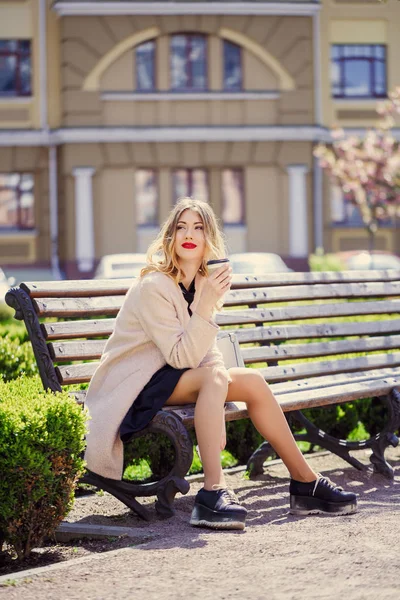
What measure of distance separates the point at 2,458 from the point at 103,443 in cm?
84

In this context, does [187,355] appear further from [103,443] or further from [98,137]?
[98,137]

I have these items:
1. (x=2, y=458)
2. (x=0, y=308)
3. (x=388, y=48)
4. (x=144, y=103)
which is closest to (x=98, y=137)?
(x=144, y=103)

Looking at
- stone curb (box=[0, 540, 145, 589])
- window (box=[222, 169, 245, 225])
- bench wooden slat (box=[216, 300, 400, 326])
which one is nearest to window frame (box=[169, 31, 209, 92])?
window (box=[222, 169, 245, 225])

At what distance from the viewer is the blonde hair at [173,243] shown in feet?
18.5

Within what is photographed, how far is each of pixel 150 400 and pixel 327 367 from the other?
79.4 inches

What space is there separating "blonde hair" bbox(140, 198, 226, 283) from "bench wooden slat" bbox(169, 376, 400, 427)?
63 centimetres

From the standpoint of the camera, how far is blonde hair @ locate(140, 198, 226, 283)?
563 cm

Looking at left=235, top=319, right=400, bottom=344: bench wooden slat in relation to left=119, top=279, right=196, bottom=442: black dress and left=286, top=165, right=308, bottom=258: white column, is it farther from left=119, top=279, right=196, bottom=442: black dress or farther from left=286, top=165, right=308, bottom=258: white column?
left=286, top=165, right=308, bottom=258: white column

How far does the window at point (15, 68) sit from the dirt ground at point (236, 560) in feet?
84.5

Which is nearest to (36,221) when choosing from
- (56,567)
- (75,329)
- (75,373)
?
(75,329)

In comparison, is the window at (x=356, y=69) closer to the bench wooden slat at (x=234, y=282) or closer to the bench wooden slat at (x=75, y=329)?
the bench wooden slat at (x=234, y=282)

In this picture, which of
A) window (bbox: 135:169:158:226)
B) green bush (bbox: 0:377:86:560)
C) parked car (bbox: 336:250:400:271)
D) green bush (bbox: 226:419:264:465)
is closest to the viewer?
green bush (bbox: 0:377:86:560)

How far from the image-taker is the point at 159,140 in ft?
96.5

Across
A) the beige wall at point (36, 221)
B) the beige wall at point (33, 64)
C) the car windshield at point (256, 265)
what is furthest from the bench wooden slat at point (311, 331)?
the beige wall at point (33, 64)
